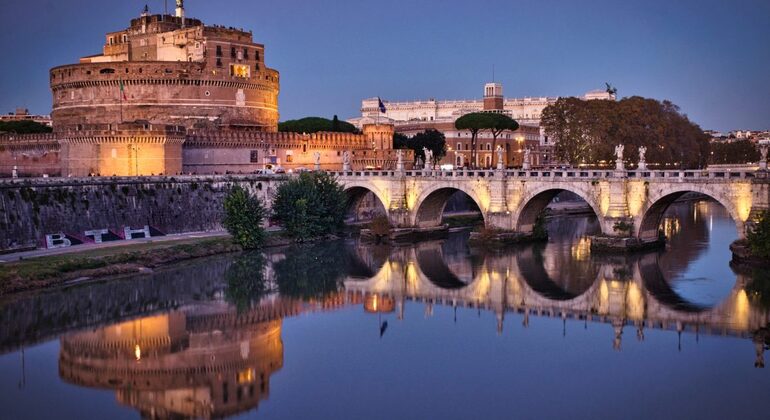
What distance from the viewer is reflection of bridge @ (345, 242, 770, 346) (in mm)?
28312

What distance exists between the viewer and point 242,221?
42.6m

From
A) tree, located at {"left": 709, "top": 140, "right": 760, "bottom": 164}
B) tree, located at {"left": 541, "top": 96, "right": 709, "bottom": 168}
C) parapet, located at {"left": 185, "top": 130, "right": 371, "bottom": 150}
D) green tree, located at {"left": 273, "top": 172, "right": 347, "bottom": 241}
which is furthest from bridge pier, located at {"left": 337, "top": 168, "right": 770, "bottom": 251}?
tree, located at {"left": 709, "top": 140, "right": 760, "bottom": 164}

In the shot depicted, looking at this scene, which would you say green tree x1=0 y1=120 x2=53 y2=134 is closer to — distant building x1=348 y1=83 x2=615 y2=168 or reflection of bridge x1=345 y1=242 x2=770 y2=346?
distant building x1=348 y1=83 x2=615 y2=168

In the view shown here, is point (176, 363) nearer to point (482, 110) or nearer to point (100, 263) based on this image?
point (100, 263)

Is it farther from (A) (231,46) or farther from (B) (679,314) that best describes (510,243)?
(A) (231,46)

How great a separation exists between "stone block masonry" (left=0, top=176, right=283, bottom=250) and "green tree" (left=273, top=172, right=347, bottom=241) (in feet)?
11.5

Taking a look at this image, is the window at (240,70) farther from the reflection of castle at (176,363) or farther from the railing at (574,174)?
the reflection of castle at (176,363)

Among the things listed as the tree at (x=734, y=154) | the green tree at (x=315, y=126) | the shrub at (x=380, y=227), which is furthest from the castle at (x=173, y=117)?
the tree at (x=734, y=154)

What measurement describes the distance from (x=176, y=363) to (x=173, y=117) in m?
40.2

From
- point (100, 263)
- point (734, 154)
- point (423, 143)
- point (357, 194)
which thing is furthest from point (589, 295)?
point (734, 154)

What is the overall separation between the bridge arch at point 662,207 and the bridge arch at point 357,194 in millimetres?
15018

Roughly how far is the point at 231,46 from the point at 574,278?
Answer: 39.2m

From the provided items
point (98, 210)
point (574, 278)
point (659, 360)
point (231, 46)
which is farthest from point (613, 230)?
point (231, 46)

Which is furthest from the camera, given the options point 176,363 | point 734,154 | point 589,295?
point 734,154
